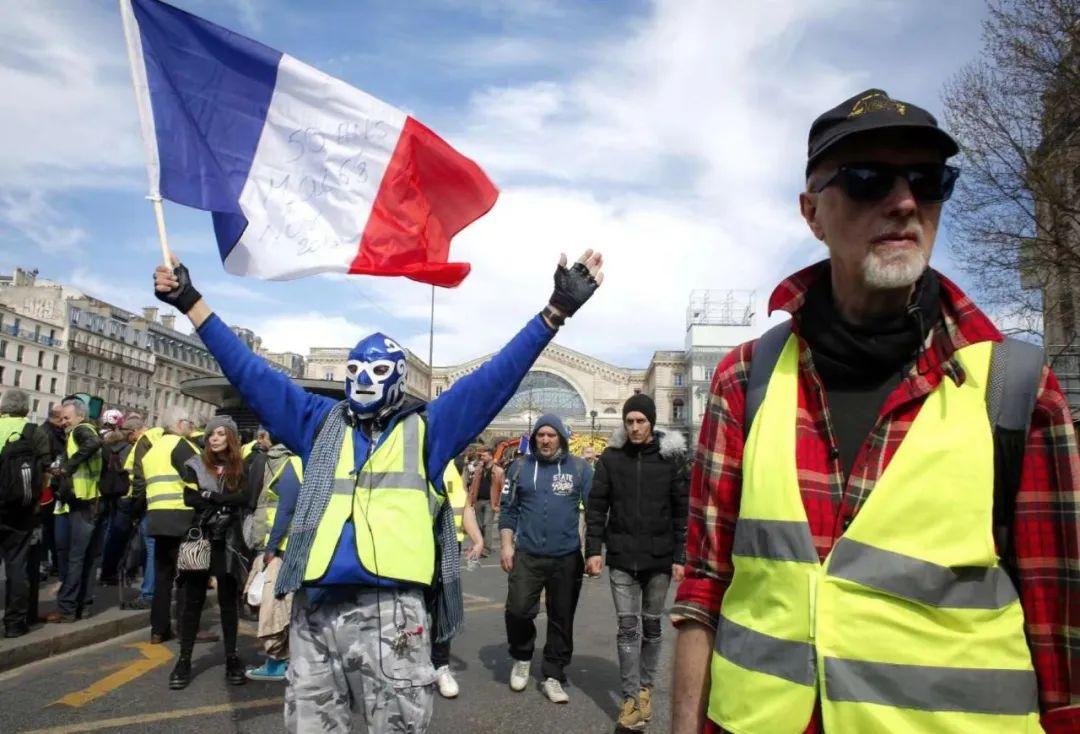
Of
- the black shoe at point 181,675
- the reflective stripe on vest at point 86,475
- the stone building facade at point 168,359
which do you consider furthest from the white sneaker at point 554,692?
the stone building facade at point 168,359

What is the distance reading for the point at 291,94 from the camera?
14.4 feet

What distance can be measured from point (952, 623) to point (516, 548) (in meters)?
5.09

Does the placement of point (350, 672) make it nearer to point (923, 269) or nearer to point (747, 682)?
point (747, 682)

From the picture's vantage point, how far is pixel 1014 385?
1479 millimetres

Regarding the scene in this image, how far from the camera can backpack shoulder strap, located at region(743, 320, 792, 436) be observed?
1.75 meters

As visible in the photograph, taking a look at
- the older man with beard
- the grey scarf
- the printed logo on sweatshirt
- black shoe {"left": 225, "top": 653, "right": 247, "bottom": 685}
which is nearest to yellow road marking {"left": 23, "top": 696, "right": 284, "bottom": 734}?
black shoe {"left": 225, "top": 653, "right": 247, "bottom": 685}

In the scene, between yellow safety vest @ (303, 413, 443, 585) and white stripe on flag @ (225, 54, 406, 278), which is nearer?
yellow safety vest @ (303, 413, 443, 585)

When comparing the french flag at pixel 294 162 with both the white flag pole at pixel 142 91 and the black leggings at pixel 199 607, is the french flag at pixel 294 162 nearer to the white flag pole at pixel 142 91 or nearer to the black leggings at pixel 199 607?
the white flag pole at pixel 142 91

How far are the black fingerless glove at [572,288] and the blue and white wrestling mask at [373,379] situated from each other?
0.72 m

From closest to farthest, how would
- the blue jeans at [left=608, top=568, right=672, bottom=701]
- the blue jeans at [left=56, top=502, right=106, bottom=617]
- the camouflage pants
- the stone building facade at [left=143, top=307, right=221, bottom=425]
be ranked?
the camouflage pants, the blue jeans at [left=608, top=568, right=672, bottom=701], the blue jeans at [left=56, top=502, right=106, bottom=617], the stone building facade at [left=143, top=307, right=221, bottom=425]

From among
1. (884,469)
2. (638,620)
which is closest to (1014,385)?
(884,469)

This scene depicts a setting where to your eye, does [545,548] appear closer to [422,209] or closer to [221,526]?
[221,526]

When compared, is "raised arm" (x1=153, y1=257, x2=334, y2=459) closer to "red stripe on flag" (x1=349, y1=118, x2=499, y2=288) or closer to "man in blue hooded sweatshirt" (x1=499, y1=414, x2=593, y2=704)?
"red stripe on flag" (x1=349, y1=118, x2=499, y2=288)

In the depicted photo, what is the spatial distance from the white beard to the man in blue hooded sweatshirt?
472cm
